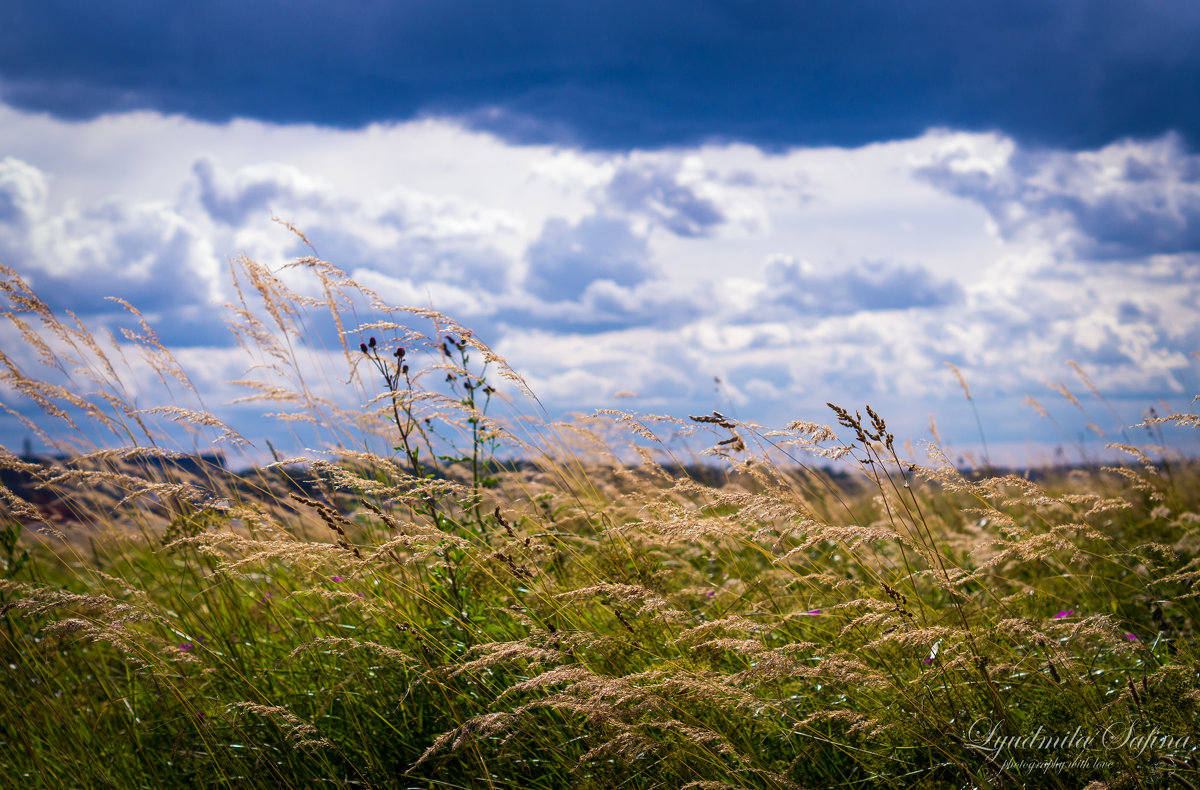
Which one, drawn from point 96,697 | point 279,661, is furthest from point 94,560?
point 279,661

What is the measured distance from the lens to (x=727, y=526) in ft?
8.83

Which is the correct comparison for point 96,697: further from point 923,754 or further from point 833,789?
point 923,754

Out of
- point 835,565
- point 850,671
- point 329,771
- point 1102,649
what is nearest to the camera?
point 850,671

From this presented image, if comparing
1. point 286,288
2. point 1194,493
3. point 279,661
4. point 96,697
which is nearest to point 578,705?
point 279,661

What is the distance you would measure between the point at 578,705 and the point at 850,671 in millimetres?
847

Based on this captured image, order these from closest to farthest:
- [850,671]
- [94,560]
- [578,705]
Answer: [578,705] < [850,671] < [94,560]

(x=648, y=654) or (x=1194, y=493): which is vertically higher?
(x=648, y=654)

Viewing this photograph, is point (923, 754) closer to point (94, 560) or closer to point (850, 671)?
point (850, 671)

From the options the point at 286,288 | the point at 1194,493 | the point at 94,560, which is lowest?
the point at 1194,493

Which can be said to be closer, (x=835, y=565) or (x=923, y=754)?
(x=923, y=754)

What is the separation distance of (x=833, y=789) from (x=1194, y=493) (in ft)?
20.2

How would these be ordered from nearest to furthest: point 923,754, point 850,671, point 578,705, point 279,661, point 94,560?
1. point 578,705
2. point 850,671
3. point 923,754
4. point 279,661
5. point 94,560

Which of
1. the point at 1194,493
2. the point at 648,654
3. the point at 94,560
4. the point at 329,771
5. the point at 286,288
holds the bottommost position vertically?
the point at 1194,493

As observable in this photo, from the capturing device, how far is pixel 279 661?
11.4ft
